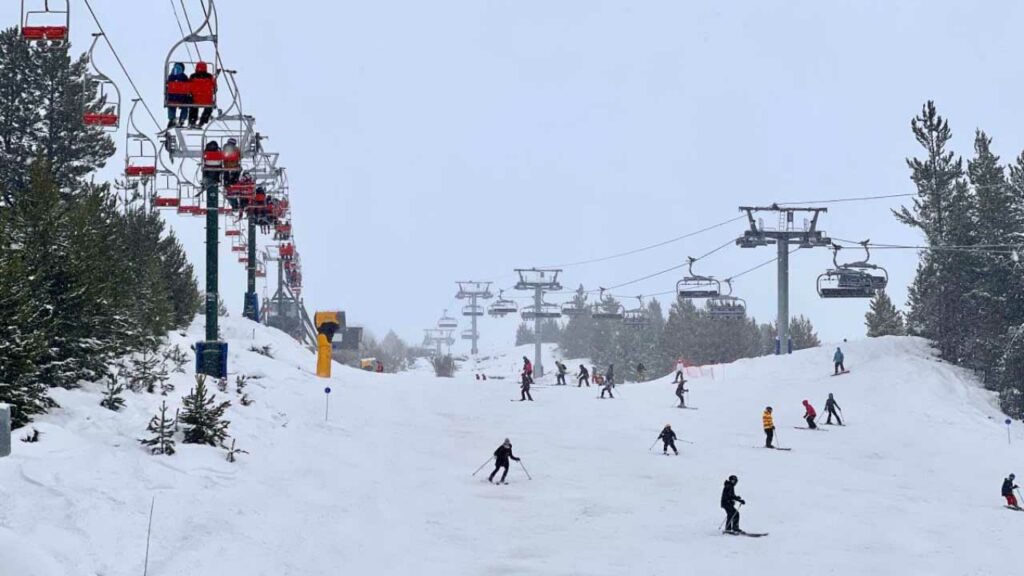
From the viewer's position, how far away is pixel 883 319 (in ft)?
258

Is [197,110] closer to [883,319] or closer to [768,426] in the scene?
[768,426]

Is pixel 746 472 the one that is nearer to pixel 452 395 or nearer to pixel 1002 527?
pixel 1002 527

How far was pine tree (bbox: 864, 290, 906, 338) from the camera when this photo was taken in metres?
77.8

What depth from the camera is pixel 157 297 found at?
89.2 ft

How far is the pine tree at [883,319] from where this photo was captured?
77750 mm

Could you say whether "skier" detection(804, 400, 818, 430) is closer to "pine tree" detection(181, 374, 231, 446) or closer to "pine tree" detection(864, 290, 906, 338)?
"pine tree" detection(181, 374, 231, 446)

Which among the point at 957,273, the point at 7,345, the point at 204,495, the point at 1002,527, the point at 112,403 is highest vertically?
the point at 957,273

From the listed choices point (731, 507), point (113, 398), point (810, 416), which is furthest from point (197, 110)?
point (810, 416)

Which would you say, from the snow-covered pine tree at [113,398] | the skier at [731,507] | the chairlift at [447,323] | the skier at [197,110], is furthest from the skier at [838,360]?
the chairlift at [447,323]

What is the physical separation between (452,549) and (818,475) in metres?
13.5

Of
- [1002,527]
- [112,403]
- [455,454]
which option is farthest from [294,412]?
[1002,527]

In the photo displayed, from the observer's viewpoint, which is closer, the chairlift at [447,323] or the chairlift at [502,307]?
the chairlift at [502,307]

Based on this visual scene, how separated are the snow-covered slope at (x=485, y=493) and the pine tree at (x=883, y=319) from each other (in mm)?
42475

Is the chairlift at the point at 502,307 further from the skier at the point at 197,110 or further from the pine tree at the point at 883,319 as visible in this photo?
the skier at the point at 197,110
